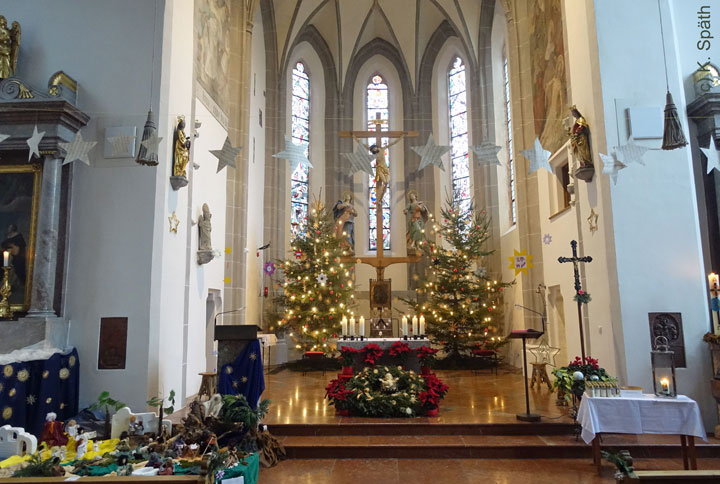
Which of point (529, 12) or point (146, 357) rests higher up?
point (529, 12)

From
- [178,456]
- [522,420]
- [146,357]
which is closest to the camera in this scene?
[178,456]

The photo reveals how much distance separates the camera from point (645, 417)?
5578mm

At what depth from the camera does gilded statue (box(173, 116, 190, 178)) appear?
880cm

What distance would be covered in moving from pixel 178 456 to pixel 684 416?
209 inches

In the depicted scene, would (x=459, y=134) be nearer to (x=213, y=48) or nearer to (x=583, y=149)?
(x=213, y=48)

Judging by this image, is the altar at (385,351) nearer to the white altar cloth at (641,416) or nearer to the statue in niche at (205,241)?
the statue in niche at (205,241)

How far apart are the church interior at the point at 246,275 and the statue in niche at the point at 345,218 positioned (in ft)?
11.1

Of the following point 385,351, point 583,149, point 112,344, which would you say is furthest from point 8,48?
point 583,149

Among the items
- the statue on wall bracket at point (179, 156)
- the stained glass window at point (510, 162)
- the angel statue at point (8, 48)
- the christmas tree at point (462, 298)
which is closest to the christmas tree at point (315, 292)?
the christmas tree at point (462, 298)

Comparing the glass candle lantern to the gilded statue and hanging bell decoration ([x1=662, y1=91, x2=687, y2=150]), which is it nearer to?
hanging bell decoration ([x1=662, y1=91, x2=687, y2=150])

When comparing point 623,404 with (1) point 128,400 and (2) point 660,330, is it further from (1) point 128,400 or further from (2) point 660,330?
(1) point 128,400

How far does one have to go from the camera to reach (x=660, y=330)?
7.66 m

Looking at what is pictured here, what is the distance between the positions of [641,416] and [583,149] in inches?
182

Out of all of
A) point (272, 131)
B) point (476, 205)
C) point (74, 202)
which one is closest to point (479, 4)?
point (476, 205)
